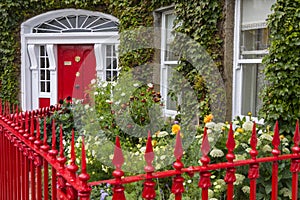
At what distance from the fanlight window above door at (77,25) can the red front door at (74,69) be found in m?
0.46

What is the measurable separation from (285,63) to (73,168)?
3650mm

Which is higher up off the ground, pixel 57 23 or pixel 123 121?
pixel 57 23

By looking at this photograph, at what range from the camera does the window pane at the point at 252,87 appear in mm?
5340

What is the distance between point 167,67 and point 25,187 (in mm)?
5197

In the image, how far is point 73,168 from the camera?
5.38ft

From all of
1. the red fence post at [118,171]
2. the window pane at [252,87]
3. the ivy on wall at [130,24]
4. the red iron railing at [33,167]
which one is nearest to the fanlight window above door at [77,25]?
the ivy on wall at [130,24]

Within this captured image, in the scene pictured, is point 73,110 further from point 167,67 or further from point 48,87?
point 48,87

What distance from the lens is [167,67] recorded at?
23.9 feet

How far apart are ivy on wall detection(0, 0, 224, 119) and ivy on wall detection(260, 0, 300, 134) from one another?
4.20ft

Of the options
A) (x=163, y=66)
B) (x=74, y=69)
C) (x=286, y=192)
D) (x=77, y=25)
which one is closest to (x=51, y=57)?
(x=74, y=69)

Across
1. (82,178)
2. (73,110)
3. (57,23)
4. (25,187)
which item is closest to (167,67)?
(73,110)

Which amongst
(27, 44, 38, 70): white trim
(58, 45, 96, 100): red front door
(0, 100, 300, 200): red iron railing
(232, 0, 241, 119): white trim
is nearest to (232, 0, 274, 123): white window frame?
(232, 0, 241, 119): white trim

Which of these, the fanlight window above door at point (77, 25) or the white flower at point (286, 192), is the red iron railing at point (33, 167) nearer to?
the white flower at point (286, 192)

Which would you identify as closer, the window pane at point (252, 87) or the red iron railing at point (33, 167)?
the red iron railing at point (33, 167)
